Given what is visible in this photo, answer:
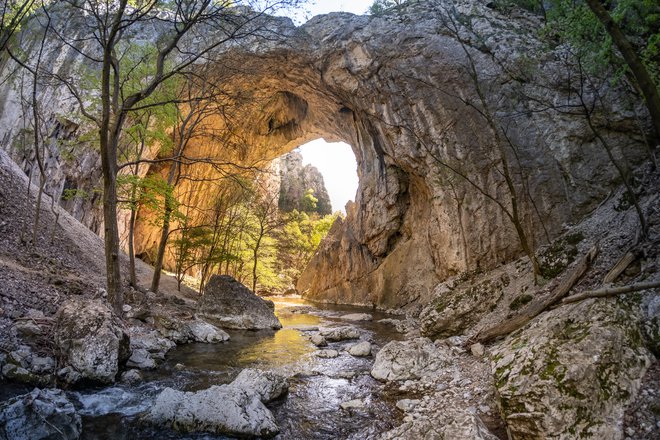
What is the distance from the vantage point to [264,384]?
480 centimetres

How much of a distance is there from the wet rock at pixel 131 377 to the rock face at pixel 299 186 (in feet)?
129

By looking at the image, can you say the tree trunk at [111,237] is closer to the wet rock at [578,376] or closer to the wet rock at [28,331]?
the wet rock at [28,331]

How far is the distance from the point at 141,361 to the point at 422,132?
13072 mm

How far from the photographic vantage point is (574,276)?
17.4ft

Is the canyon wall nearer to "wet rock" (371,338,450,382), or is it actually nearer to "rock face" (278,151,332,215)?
"wet rock" (371,338,450,382)

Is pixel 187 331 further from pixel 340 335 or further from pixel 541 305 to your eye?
pixel 541 305

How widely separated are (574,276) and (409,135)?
11.4 meters

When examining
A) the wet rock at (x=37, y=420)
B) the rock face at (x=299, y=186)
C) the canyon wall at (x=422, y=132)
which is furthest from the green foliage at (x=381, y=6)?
the rock face at (x=299, y=186)

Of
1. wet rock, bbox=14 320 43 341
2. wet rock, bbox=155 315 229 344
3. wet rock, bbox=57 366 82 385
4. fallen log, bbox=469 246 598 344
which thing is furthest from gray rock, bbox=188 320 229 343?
fallen log, bbox=469 246 598 344

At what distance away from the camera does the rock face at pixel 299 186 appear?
1799 inches

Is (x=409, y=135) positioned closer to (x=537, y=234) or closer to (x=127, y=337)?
(x=537, y=234)

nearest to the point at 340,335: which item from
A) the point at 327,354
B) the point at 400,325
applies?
the point at 327,354

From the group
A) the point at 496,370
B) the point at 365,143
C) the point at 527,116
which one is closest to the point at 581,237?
the point at 496,370

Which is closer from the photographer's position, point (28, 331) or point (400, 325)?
point (28, 331)
